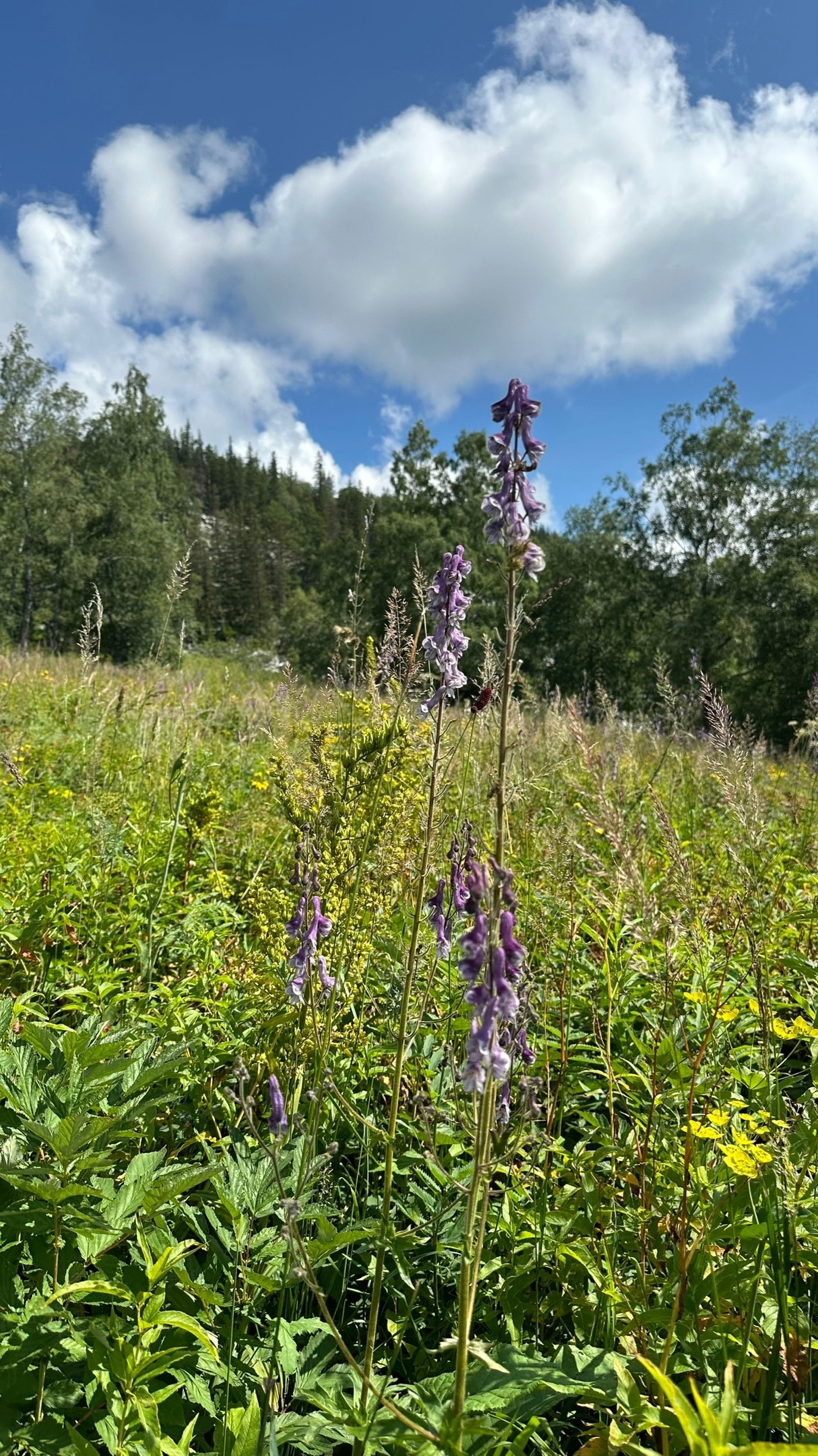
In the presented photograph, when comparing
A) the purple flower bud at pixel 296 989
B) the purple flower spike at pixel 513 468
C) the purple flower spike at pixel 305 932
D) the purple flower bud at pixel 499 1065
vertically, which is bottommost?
the purple flower bud at pixel 296 989

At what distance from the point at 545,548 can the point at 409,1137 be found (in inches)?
1009

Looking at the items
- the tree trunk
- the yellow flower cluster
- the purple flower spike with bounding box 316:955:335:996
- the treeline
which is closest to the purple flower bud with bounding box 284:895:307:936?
the purple flower spike with bounding box 316:955:335:996

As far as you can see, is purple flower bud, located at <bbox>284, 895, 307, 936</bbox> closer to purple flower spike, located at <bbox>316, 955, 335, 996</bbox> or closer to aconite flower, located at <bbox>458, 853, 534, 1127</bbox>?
purple flower spike, located at <bbox>316, 955, 335, 996</bbox>

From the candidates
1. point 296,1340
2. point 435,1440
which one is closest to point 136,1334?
point 296,1340

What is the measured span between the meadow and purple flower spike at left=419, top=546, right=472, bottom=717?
10cm

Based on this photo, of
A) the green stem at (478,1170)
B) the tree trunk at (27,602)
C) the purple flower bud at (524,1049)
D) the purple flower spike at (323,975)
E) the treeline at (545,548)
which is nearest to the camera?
the green stem at (478,1170)

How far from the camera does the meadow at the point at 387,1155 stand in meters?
1.24

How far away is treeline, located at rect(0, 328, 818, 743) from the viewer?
29.8 metres

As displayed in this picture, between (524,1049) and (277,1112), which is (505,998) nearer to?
(524,1049)

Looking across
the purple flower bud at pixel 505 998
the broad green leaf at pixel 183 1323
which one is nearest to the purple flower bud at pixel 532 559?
the purple flower bud at pixel 505 998

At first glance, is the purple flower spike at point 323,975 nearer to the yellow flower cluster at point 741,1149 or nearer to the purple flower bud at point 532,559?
the yellow flower cluster at point 741,1149

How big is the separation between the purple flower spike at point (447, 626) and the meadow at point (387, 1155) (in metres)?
0.10

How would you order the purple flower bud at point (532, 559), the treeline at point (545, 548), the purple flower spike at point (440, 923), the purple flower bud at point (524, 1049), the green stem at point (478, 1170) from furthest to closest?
the treeline at point (545, 548) → the purple flower spike at point (440, 923) → the purple flower bud at point (524, 1049) → the purple flower bud at point (532, 559) → the green stem at point (478, 1170)

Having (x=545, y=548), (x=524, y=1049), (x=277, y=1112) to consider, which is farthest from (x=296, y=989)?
(x=545, y=548)
